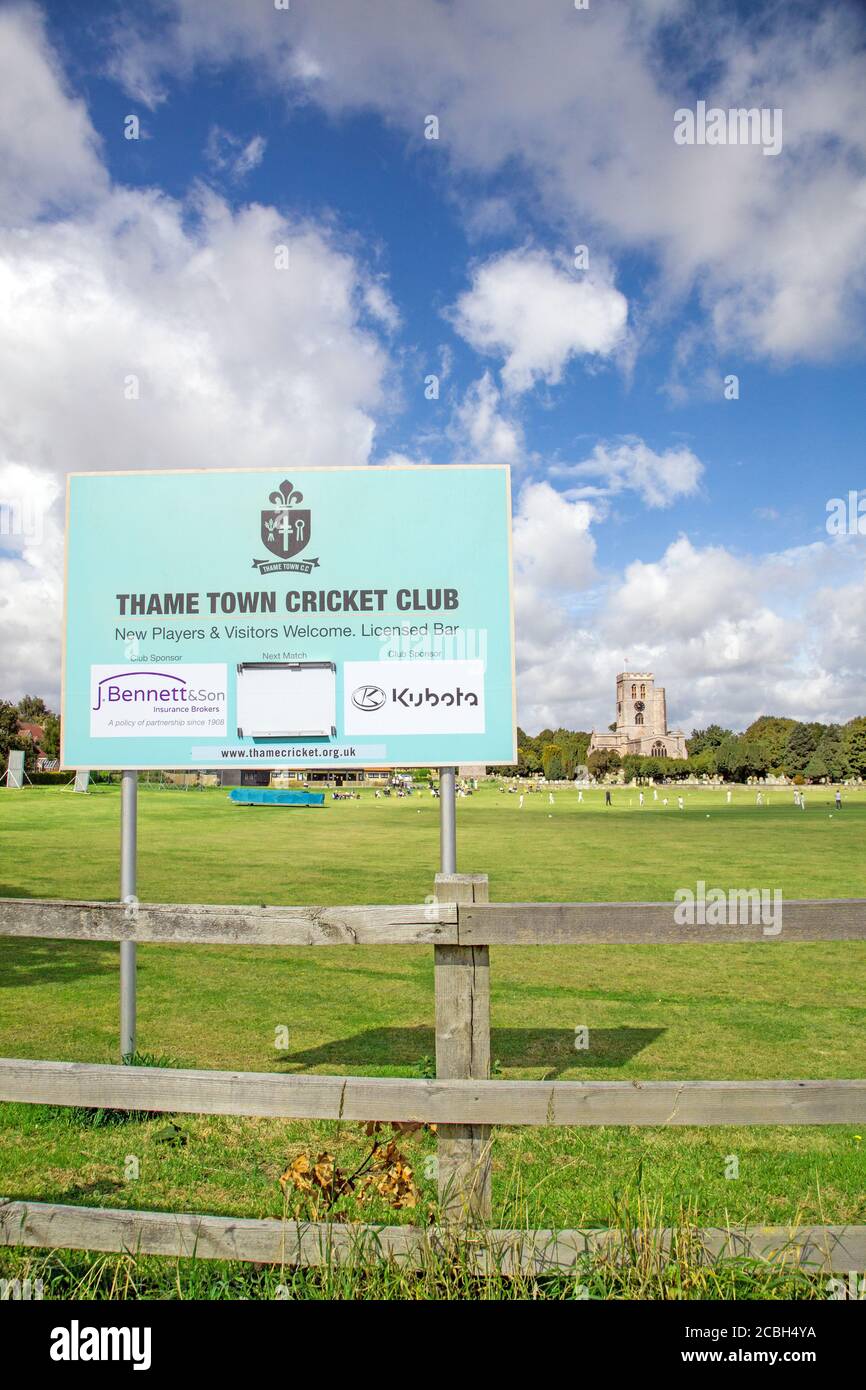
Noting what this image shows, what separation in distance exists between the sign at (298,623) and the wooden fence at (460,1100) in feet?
9.43

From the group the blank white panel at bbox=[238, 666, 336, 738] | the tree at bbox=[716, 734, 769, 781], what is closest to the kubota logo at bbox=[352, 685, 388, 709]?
the blank white panel at bbox=[238, 666, 336, 738]

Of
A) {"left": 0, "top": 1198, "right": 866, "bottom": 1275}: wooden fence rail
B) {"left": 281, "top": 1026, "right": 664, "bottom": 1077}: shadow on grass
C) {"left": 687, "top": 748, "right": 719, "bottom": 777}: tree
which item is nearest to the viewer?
{"left": 0, "top": 1198, "right": 866, "bottom": 1275}: wooden fence rail

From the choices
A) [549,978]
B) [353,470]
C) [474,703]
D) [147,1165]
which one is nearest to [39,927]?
[147,1165]

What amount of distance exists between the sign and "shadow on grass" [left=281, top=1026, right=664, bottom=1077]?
9.76ft

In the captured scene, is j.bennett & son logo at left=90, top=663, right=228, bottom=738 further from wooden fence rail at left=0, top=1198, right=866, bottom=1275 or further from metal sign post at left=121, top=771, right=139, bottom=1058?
wooden fence rail at left=0, top=1198, right=866, bottom=1275

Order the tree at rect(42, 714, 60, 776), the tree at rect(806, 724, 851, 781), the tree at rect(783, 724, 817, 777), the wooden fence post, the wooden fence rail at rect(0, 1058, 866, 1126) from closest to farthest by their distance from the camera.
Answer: the wooden fence rail at rect(0, 1058, 866, 1126) → the wooden fence post → the tree at rect(42, 714, 60, 776) → the tree at rect(806, 724, 851, 781) → the tree at rect(783, 724, 817, 777)

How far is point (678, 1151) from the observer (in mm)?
5875

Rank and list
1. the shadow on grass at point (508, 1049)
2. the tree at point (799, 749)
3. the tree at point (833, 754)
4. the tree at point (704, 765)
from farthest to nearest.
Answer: the tree at point (704, 765) → the tree at point (799, 749) → the tree at point (833, 754) → the shadow on grass at point (508, 1049)

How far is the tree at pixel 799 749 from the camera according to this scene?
173m

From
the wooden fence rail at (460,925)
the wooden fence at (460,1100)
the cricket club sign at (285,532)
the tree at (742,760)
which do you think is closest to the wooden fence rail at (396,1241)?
the wooden fence at (460,1100)

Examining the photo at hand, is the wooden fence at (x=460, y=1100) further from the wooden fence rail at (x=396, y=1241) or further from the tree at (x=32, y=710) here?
the tree at (x=32, y=710)

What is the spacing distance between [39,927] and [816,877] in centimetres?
2209

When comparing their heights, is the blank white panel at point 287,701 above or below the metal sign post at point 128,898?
above

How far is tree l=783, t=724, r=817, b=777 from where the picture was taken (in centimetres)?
17288
